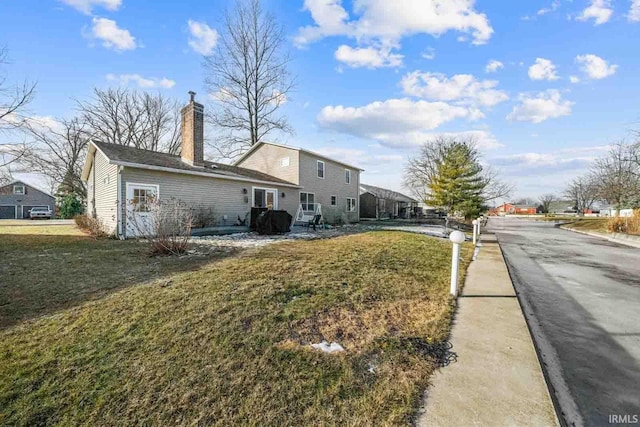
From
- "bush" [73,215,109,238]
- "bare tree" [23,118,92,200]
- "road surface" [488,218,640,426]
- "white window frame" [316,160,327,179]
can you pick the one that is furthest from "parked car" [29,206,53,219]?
"road surface" [488,218,640,426]

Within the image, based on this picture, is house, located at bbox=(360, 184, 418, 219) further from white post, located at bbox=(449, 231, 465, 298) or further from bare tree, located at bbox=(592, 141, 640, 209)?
white post, located at bbox=(449, 231, 465, 298)

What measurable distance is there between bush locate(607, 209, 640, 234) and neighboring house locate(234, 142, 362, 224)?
1640 cm

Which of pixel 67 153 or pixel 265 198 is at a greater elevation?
pixel 67 153

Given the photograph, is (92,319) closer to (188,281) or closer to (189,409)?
(188,281)

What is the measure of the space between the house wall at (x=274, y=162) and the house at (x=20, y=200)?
109 ft

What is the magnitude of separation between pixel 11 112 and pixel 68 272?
1563 cm

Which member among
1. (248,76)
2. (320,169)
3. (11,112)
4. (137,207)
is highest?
(248,76)

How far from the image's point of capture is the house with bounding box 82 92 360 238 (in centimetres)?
1067

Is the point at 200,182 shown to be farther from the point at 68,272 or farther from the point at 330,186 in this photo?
the point at 330,186

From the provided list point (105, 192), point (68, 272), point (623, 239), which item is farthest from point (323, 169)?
point (623, 239)

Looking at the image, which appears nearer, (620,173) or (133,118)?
(620,173)

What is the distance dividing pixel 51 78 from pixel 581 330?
1974cm

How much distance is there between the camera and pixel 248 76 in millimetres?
24141

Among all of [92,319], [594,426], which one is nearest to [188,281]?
[92,319]
